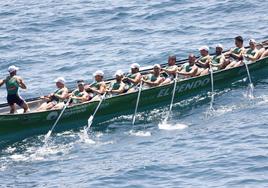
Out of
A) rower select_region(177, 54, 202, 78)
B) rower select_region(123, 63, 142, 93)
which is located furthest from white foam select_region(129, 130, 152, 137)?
rower select_region(177, 54, 202, 78)

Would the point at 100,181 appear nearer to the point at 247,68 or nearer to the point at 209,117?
the point at 209,117

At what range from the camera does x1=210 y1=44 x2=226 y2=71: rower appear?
37941 mm

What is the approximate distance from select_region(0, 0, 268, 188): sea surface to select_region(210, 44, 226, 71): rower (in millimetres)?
1208

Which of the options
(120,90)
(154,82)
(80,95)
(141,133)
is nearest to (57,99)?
(80,95)

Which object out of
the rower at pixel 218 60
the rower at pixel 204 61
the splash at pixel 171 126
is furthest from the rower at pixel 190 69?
the splash at pixel 171 126

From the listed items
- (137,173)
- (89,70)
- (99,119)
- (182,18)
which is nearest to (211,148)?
(137,173)

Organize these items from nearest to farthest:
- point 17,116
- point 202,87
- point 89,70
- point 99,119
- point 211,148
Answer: point 211,148 → point 17,116 → point 99,119 → point 202,87 → point 89,70

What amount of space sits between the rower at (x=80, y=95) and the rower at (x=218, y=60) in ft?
22.0

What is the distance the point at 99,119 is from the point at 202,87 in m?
5.53

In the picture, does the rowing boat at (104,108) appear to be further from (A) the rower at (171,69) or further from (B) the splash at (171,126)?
(B) the splash at (171,126)

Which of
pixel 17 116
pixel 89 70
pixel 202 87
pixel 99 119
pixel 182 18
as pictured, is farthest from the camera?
pixel 182 18

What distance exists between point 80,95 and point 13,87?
3325mm

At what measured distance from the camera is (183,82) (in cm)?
3612

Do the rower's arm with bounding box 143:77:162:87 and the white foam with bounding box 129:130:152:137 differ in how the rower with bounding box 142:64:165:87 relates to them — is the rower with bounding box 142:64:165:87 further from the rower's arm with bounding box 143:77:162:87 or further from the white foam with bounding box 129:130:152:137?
the white foam with bounding box 129:130:152:137
